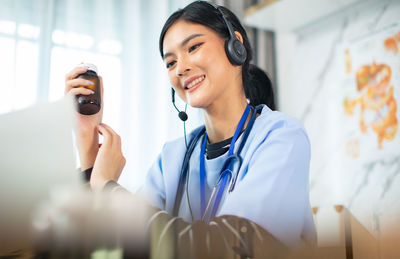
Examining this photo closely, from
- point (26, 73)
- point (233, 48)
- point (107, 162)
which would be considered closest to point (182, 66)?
point (233, 48)

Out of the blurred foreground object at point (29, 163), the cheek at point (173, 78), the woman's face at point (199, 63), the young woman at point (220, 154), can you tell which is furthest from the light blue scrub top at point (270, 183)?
the blurred foreground object at point (29, 163)

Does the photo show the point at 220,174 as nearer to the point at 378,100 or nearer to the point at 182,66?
the point at 182,66

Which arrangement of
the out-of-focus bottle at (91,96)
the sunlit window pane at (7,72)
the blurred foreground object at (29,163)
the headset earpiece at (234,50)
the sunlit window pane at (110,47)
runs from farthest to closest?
the sunlit window pane at (110,47) → the sunlit window pane at (7,72) → the headset earpiece at (234,50) → the out-of-focus bottle at (91,96) → the blurred foreground object at (29,163)

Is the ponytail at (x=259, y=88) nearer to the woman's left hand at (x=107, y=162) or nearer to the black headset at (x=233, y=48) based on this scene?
the black headset at (x=233, y=48)

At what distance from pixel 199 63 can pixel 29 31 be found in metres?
1.21

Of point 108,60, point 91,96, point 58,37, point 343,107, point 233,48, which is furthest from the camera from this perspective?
point 343,107

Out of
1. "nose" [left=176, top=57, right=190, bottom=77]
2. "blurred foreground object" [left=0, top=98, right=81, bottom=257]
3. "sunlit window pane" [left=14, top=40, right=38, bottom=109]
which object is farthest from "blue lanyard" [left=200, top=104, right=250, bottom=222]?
"sunlit window pane" [left=14, top=40, right=38, bottom=109]

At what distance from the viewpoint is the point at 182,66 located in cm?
109

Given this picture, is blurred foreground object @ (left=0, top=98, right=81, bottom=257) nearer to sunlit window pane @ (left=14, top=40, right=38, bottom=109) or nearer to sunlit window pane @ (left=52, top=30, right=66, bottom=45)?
sunlit window pane @ (left=14, top=40, right=38, bottom=109)

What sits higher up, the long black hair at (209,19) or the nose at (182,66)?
the long black hair at (209,19)

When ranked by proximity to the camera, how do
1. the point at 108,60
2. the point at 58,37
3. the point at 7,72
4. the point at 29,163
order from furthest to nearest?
1. the point at 108,60
2. the point at 58,37
3. the point at 7,72
4. the point at 29,163

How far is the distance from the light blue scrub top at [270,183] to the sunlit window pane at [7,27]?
1.24 meters

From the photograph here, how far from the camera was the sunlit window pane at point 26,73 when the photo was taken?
1.84 meters

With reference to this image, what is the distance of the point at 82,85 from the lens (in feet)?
3.04
